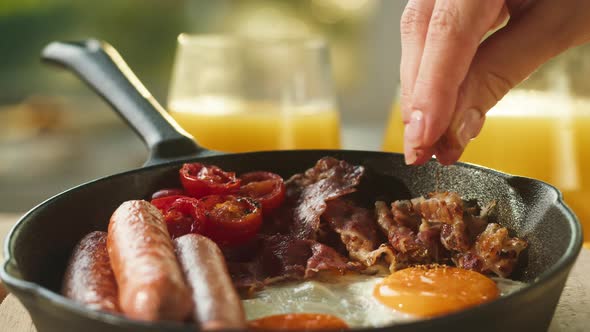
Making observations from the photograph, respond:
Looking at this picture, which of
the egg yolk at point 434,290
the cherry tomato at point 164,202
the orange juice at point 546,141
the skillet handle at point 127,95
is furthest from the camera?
the orange juice at point 546,141

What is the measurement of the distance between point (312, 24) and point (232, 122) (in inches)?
103

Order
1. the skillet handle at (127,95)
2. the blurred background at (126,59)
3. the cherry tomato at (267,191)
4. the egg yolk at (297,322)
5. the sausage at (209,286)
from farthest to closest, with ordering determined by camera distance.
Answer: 1. the blurred background at (126,59)
2. the skillet handle at (127,95)
3. the cherry tomato at (267,191)
4. the egg yolk at (297,322)
5. the sausage at (209,286)

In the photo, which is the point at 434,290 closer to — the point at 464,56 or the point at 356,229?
the point at 356,229

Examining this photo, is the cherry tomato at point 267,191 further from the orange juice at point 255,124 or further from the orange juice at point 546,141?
the orange juice at point 546,141

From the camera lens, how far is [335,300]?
1.65 metres

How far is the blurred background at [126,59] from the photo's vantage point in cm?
564

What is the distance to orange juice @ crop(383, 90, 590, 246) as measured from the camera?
109 inches

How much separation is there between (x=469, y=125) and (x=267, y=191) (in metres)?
0.59

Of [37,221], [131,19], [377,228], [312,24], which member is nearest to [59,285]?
[37,221]

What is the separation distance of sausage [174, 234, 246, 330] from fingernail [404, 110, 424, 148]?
565 mm

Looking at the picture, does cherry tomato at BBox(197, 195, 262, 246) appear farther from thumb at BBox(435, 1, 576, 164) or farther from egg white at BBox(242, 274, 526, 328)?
thumb at BBox(435, 1, 576, 164)

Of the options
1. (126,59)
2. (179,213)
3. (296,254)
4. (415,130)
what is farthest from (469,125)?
(126,59)

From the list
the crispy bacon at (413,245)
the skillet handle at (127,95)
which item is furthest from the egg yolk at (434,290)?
the skillet handle at (127,95)

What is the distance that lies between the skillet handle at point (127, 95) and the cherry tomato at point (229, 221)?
38 cm
